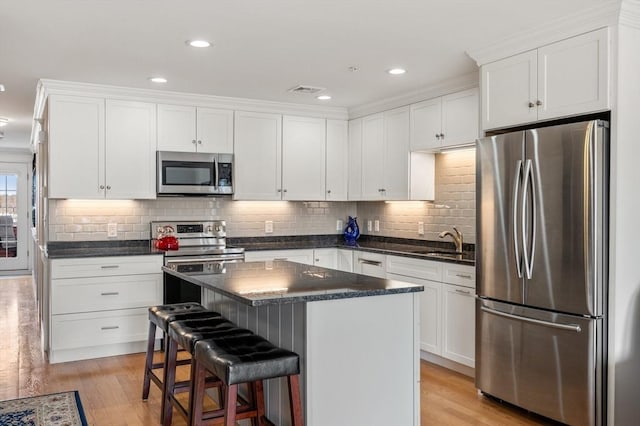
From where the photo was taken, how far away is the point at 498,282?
3504 millimetres

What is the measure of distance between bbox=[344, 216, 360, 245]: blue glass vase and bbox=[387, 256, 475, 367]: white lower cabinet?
1466 millimetres

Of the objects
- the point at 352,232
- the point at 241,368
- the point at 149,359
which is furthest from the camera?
the point at 352,232

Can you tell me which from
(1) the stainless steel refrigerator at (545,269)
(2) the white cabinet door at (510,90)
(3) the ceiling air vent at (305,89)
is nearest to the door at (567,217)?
(1) the stainless steel refrigerator at (545,269)

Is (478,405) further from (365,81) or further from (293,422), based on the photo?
(365,81)

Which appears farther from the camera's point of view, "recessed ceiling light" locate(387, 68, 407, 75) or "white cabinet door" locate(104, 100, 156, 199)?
"white cabinet door" locate(104, 100, 156, 199)

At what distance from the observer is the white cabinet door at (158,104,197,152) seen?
5.22m

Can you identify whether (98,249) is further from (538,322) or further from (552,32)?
(552,32)

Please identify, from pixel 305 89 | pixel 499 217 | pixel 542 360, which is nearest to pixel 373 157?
pixel 305 89

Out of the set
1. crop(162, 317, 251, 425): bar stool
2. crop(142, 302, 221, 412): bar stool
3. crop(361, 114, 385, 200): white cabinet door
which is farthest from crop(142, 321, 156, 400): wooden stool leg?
crop(361, 114, 385, 200): white cabinet door

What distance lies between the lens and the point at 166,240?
5195 millimetres

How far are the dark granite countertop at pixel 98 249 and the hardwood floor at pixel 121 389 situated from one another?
88cm

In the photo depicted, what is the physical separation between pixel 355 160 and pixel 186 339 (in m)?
3.56

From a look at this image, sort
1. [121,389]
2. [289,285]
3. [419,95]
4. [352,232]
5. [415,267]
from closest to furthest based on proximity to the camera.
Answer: [289,285], [121,389], [415,267], [419,95], [352,232]

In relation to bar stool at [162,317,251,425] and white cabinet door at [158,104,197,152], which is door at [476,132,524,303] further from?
white cabinet door at [158,104,197,152]
